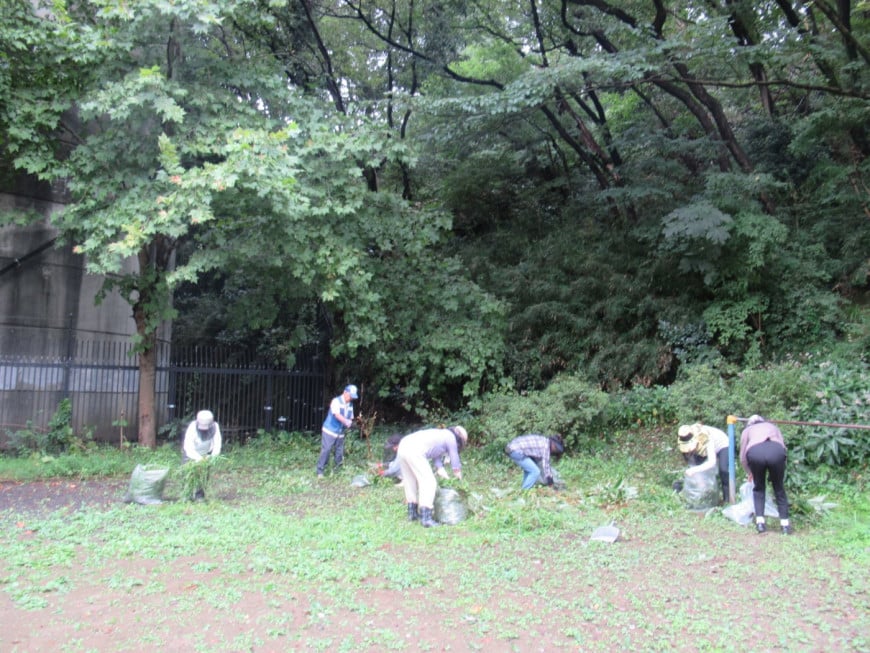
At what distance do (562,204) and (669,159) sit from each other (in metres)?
4.37

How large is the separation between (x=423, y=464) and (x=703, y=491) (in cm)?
329

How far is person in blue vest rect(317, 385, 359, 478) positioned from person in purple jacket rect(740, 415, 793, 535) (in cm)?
588

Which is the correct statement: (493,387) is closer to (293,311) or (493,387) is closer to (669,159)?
(293,311)

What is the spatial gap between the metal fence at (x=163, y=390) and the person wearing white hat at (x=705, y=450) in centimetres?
965

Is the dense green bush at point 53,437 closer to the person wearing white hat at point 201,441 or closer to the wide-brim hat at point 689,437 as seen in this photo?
the person wearing white hat at point 201,441

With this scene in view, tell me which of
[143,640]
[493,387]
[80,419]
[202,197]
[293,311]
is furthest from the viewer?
Result: [293,311]

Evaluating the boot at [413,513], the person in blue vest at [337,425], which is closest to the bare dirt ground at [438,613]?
the boot at [413,513]

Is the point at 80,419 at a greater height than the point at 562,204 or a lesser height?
lesser

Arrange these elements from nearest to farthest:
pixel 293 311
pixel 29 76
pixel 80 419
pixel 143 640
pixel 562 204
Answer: pixel 143 640 < pixel 29 76 < pixel 80 419 < pixel 293 311 < pixel 562 204

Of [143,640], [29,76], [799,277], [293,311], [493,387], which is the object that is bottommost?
[143,640]

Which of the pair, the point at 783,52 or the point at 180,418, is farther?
the point at 180,418

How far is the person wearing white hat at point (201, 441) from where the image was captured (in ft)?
28.6

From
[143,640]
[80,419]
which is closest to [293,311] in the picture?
[80,419]

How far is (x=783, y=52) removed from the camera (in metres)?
12.1
